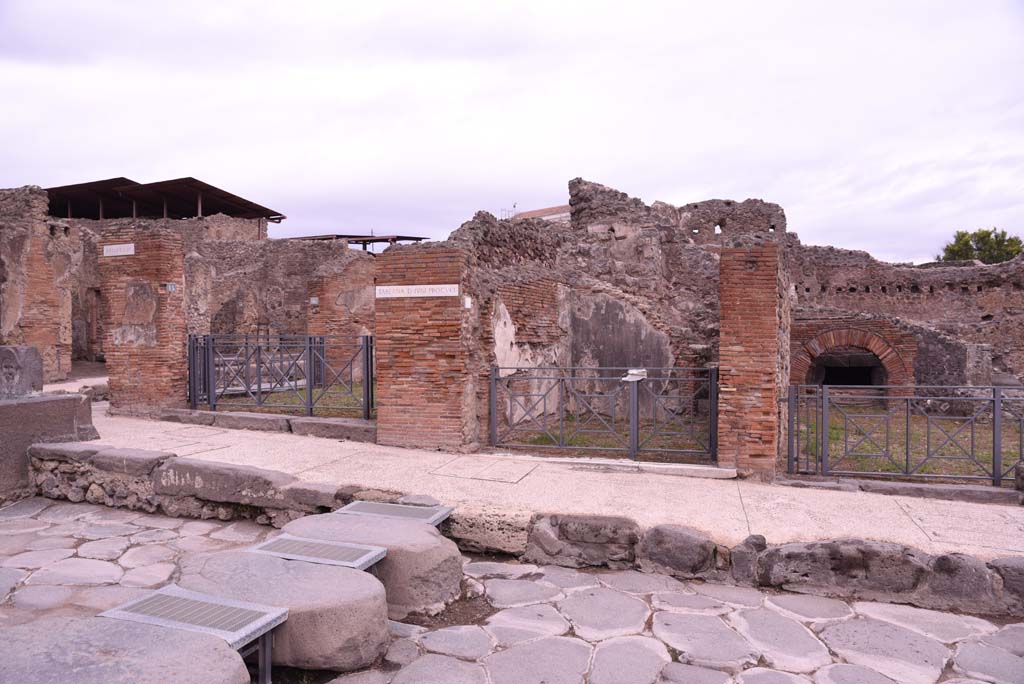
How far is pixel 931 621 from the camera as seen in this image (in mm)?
3678

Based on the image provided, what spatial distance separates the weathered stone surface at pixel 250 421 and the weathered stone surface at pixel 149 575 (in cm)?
355

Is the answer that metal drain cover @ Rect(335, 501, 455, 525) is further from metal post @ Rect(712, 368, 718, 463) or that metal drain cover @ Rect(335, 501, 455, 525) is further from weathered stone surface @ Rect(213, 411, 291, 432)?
weathered stone surface @ Rect(213, 411, 291, 432)

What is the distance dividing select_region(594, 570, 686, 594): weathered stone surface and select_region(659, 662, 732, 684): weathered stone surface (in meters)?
1.00

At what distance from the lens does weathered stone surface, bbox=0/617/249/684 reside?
2.26 m

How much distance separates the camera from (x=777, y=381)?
22.1 ft

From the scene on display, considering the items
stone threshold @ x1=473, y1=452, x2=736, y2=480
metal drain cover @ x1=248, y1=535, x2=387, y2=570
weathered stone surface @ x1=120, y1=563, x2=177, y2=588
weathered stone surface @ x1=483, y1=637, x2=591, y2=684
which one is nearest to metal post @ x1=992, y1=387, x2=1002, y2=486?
stone threshold @ x1=473, y1=452, x2=736, y2=480

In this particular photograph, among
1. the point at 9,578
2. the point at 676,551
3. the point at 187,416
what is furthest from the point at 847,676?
the point at 187,416

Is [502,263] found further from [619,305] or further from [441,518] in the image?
[441,518]

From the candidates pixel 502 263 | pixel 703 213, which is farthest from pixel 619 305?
pixel 703 213

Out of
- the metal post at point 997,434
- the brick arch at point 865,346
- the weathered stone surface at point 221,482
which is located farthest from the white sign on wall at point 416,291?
the brick arch at point 865,346

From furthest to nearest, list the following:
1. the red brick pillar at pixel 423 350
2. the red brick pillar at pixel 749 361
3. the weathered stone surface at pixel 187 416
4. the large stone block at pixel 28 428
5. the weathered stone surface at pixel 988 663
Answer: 1. the weathered stone surface at pixel 187 416
2. the red brick pillar at pixel 423 350
3. the red brick pillar at pixel 749 361
4. the large stone block at pixel 28 428
5. the weathered stone surface at pixel 988 663

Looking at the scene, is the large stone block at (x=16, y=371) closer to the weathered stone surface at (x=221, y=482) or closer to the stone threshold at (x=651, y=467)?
the weathered stone surface at (x=221, y=482)

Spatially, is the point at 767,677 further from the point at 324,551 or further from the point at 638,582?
the point at 324,551

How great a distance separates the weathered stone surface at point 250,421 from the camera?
26.1 feet
